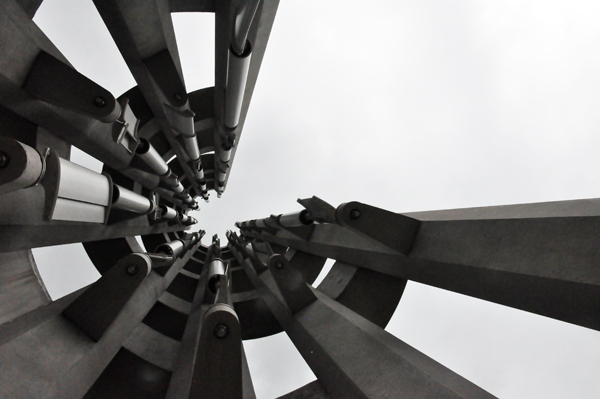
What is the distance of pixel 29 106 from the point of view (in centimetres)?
428

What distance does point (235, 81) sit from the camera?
611cm

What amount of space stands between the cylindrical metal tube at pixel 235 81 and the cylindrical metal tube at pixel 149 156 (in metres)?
2.09

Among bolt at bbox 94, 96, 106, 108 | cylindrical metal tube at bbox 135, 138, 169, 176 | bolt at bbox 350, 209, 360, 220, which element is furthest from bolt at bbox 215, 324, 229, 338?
cylindrical metal tube at bbox 135, 138, 169, 176

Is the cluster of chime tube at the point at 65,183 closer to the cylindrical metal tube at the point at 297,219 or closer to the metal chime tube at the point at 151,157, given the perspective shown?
the metal chime tube at the point at 151,157

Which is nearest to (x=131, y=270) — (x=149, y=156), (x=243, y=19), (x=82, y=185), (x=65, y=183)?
(x=82, y=185)

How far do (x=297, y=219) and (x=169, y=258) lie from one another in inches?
121

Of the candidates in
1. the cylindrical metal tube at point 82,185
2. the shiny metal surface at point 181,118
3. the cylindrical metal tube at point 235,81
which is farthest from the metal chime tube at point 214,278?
the cylindrical metal tube at point 235,81

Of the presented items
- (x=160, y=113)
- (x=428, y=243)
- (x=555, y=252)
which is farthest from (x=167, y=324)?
(x=555, y=252)

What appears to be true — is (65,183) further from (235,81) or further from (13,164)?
(235,81)

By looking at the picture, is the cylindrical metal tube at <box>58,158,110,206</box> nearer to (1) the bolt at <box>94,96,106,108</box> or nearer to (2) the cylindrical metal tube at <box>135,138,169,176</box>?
(1) the bolt at <box>94,96,106,108</box>

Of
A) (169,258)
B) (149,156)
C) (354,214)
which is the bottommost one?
(169,258)

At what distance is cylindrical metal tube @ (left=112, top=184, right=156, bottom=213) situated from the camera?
5070 mm

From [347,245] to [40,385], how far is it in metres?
Result: 4.81

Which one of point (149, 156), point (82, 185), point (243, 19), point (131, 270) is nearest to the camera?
point (82, 185)
